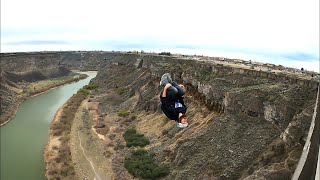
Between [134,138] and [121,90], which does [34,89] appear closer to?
[121,90]

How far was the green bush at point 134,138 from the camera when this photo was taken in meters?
41.8

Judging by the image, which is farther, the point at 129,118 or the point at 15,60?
the point at 15,60

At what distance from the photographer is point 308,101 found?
31047 mm

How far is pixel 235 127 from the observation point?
3331 cm

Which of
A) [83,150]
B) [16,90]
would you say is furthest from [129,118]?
[16,90]

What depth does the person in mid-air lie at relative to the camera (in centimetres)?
1305

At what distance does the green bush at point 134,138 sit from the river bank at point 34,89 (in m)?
21.1

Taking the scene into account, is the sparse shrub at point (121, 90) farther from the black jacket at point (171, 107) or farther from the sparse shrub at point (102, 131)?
the black jacket at point (171, 107)

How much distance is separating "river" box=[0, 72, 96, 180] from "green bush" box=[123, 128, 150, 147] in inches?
369

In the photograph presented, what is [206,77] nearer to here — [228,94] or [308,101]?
[228,94]

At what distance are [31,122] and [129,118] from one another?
1556 centimetres

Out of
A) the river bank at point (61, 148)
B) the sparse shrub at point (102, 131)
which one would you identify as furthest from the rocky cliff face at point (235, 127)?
the river bank at point (61, 148)

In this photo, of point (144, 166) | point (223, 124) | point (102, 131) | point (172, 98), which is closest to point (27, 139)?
point (102, 131)

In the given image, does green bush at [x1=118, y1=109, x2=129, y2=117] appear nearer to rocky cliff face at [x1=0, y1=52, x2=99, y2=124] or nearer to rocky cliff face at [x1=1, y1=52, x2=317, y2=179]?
rocky cliff face at [x1=1, y1=52, x2=317, y2=179]
